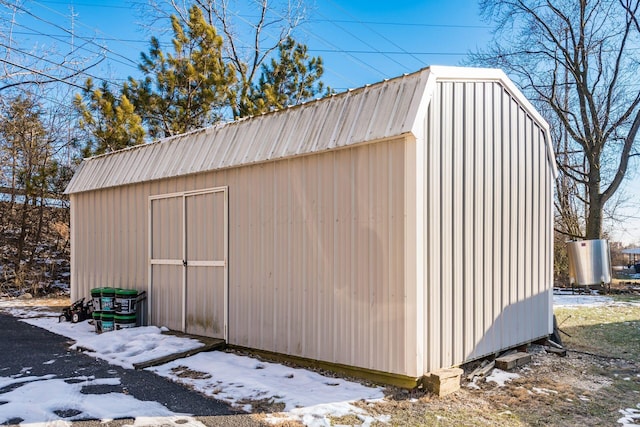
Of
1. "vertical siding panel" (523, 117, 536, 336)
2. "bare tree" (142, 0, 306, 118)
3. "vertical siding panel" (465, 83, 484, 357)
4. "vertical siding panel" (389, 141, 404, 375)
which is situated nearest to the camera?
"vertical siding panel" (389, 141, 404, 375)

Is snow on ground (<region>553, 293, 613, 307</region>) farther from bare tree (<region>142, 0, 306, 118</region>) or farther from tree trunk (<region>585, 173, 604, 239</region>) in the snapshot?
bare tree (<region>142, 0, 306, 118</region>)

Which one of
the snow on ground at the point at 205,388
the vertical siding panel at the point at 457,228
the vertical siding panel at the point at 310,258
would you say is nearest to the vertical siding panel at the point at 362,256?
the snow on ground at the point at 205,388

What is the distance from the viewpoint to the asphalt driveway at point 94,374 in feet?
12.2

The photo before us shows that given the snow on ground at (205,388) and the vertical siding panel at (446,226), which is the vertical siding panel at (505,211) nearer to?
the snow on ground at (205,388)

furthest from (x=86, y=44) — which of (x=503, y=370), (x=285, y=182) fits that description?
(x=503, y=370)

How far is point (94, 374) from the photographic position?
4887 millimetres

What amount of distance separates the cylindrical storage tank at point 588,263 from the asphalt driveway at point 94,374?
6.99 metres

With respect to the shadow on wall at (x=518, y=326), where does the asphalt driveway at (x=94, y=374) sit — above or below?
below

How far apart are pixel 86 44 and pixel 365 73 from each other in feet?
36.4

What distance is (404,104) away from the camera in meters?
4.41

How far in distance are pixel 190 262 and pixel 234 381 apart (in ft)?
7.79

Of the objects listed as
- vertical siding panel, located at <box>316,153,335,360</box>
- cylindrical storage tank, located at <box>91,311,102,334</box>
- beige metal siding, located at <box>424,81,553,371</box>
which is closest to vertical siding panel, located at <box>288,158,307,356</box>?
vertical siding panel, located at <box>316,153,335,360</box>

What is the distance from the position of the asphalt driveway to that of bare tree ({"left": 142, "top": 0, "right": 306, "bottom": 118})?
11.9 metres

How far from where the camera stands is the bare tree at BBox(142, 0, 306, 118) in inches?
674
